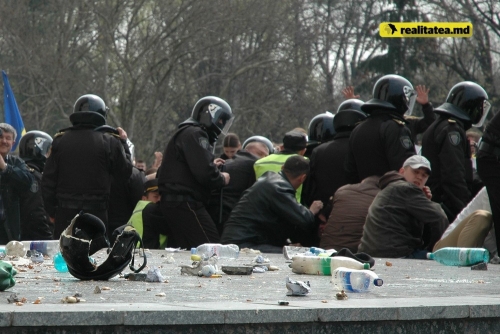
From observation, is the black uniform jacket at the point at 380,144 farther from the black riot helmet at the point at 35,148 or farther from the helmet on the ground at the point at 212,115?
the black riot helmet at the point at 35,148

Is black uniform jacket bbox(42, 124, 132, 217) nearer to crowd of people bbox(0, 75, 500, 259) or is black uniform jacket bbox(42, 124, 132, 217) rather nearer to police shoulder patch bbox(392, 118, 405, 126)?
crowd of people bbox(0, 75, 500, 259)

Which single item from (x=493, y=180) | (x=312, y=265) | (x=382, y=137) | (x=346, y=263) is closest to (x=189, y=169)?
(x=382, y=137)

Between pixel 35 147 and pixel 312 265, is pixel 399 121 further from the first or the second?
pixel 35 147

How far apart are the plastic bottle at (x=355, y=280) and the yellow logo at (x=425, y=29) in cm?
2296

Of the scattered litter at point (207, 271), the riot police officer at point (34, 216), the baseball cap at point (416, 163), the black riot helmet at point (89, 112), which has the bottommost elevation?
the riot police officer at point (34, 216)

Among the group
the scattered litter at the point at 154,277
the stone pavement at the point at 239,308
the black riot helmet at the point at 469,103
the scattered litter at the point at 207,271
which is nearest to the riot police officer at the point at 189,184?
the black riot helmet at the point at 469,103

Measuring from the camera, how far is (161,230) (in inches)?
442

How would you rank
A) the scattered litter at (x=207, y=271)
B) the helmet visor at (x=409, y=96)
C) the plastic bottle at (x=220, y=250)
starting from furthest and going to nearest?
the helmet visor at (x=409, y=96) < the plastic bottle at (x=220, y=250) < the scattered litter at (x=207, y=271)

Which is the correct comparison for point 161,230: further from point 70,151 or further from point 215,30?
point 215,30

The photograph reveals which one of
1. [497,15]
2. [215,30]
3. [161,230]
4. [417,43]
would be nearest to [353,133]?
[161,230]

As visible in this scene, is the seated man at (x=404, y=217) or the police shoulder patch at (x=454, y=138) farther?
the police shoulder patch at (x=454, y=138)

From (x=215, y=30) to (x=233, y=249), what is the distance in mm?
18311

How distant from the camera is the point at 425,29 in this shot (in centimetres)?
2991

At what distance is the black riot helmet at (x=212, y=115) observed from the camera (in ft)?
36.6
